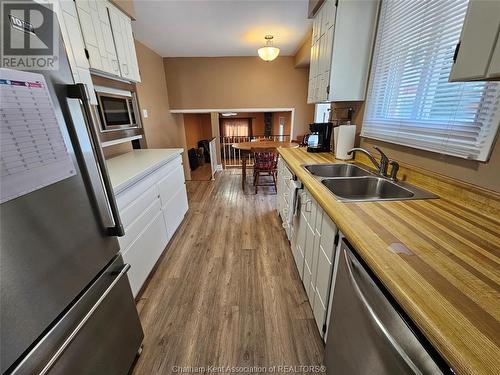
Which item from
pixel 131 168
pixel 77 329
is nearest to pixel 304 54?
pixel 131 168

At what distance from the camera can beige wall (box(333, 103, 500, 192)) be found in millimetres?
925

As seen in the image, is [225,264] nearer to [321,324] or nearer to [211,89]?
[321,324]

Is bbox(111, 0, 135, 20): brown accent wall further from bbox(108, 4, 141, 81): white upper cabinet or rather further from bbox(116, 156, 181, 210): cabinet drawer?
bbox(116, 156, 181, 210): cabinet drawer

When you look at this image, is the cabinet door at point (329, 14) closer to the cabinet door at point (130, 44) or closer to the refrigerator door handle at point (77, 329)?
the cabinet door at point (130, 44)

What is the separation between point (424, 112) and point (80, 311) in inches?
81.4

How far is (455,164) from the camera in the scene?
1102mm

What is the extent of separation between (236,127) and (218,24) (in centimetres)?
689

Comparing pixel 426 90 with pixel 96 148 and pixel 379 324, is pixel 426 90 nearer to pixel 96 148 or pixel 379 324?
pixel 379 324

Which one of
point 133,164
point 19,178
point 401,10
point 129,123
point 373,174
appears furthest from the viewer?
point 129,123

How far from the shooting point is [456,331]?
17.8 inches

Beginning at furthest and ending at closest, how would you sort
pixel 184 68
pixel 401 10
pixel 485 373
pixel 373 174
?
pixel 184 68 < pixel 373 174 < pixel 401 10 < pixel 485 373

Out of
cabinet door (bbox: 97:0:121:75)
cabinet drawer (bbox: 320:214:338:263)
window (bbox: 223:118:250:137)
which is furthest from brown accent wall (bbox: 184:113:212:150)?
cabinet drawer (bbox: 320:214:338:263)

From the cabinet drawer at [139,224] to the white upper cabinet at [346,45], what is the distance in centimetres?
194

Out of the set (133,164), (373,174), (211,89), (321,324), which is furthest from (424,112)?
(211,89)
